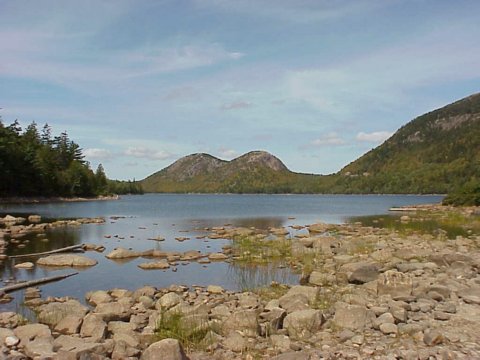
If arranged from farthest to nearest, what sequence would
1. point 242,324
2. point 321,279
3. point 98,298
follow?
point 321,279, point 98,298, point 242,324

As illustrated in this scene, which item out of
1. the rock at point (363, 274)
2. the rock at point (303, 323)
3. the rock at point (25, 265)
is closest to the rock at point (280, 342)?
the rock at point (303, 323)

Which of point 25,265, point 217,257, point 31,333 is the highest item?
point 31,333

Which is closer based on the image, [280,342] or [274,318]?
[280,342]

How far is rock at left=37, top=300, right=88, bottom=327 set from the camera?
Result: 1323 cm

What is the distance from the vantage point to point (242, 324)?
11.7 meters

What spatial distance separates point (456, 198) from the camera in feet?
223

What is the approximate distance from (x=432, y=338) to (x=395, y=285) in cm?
544

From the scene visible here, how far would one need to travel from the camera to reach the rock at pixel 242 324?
11.5 metres

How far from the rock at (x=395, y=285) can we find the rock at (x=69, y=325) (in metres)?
9.73

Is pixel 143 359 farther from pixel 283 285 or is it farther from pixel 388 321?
pixel 283 285

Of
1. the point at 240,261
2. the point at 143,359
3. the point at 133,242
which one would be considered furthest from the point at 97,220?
the point at 143,359

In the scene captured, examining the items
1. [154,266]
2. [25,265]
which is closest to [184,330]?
[154,266]

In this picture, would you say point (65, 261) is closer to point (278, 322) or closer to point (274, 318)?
point (274, 318)

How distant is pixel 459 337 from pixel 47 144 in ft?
411
